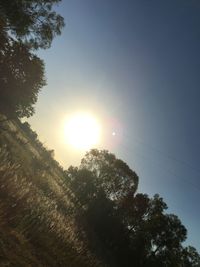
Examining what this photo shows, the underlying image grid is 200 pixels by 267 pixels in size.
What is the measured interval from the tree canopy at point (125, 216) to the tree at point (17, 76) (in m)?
19.4

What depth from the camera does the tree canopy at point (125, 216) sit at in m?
43.8

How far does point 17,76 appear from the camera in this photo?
27.6 m

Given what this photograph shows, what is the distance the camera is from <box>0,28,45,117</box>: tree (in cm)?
2684

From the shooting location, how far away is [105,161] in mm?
50906

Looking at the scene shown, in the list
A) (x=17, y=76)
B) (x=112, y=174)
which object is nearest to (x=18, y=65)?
(x=17, y=76)

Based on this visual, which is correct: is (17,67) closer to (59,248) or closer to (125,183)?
(59,248)

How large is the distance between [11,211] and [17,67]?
21.4m

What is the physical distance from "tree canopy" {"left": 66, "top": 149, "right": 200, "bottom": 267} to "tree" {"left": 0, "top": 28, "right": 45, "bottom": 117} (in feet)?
63.5

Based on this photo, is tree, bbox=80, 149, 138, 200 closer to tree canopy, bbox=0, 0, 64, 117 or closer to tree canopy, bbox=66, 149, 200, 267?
tree canopy, bbox=66, 149, 200, 267

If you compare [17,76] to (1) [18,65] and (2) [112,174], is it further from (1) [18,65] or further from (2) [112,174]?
(2) [112,174]

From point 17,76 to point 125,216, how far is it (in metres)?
30.6

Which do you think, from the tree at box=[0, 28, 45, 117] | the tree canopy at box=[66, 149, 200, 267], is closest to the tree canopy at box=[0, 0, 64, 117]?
the tree at box=[0, 28, 45, 117]

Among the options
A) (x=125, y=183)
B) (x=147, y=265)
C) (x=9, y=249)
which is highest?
(x=125, y=183)

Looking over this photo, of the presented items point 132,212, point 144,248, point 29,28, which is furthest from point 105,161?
point 29,28
